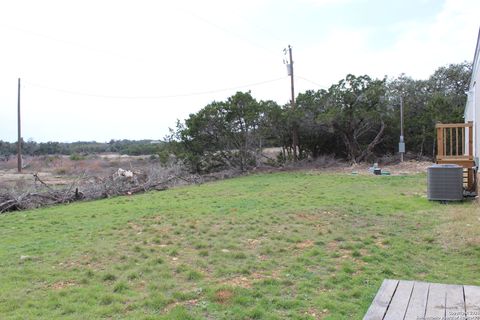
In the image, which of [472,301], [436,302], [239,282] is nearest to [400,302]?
[436,302]

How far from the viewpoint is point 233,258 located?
5.74m

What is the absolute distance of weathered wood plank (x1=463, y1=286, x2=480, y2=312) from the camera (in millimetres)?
3079

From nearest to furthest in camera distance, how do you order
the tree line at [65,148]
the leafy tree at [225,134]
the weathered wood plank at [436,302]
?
the weathered wood plank at [436,302] → the leafy tree at [225,134] → the tree line at [65,148]

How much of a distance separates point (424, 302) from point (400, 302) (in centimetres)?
18

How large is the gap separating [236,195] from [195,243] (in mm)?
6111

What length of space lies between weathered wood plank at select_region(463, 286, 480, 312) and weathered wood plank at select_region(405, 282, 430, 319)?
0.29m

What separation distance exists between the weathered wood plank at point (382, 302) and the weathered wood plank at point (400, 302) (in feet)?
0.11

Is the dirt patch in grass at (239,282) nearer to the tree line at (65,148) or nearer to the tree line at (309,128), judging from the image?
the tree line at (309,128)

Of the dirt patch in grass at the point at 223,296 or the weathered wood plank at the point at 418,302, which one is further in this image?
the dirt patch in grass at the point at 223,296

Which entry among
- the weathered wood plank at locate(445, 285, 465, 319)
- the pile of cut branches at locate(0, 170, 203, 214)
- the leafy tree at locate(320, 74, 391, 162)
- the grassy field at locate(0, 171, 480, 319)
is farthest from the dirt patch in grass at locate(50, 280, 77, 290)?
the leafy tree at locate(320, 74, 391, 162)

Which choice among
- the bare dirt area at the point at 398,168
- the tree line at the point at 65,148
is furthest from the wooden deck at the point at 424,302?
the tree line at the point at 65,148

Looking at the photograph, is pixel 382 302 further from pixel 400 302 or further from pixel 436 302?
pixel 436 302

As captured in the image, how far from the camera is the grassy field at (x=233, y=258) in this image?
13.4 ft

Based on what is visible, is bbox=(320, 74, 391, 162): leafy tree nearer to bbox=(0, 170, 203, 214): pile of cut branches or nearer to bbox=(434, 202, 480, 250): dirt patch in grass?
bbox=(0, 170, 203, 214): pile of cut branches
